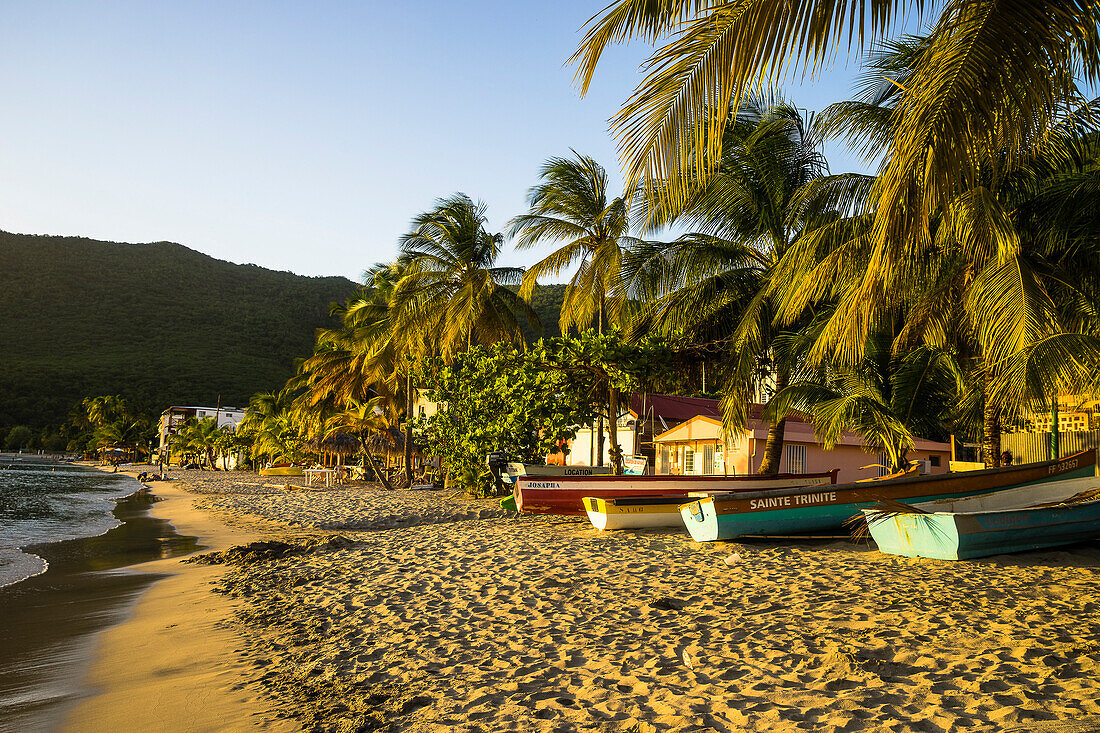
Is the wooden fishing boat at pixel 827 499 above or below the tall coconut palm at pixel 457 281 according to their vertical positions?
below

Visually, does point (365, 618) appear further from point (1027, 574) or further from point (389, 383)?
point (389, 383)

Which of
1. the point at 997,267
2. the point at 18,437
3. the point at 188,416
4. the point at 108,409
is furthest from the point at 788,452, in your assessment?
the point at 18,437

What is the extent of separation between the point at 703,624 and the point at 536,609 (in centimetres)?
164

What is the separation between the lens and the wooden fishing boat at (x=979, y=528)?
304 inches

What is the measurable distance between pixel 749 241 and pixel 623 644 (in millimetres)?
10483

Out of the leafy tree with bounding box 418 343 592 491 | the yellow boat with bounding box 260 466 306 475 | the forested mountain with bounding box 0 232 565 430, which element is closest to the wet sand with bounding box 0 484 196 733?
the leafy tree with bounding box 418 343 592 491

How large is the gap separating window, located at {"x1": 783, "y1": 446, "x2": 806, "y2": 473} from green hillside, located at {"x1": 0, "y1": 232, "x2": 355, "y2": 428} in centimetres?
8492

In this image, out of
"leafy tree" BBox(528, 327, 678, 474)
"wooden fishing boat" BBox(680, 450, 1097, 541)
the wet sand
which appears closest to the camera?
the wet sand

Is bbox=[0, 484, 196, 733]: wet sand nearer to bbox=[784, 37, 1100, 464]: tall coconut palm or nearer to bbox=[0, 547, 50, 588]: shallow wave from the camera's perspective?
bbox=[0, 547, 50, 588]: shallow wave

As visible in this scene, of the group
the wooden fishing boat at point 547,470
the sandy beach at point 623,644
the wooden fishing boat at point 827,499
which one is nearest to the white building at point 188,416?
the wooden fishing boat at point 547,470

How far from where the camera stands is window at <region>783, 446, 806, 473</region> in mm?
17797

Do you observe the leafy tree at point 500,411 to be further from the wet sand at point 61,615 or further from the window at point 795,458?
the wet sand at point 61,615

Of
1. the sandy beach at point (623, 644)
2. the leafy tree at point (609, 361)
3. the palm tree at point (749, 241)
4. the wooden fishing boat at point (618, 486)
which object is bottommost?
the sandy beach at point (623, 644)

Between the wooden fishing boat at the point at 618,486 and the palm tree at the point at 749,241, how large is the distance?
128cm
